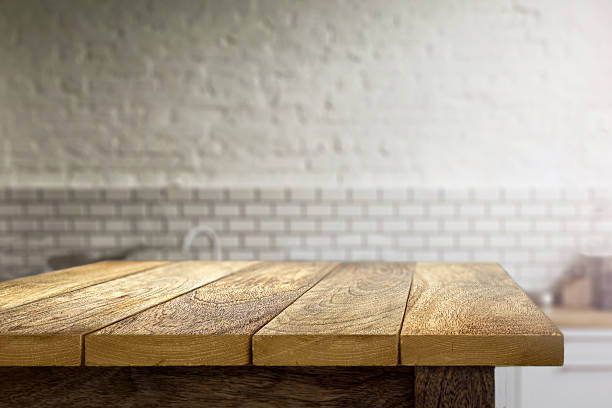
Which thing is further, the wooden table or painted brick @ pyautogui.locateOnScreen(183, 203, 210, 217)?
painted brick @ pyautogui.locateOnScreen(183, 203, 210, 217)

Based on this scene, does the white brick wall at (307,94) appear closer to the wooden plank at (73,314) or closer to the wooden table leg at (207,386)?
the wooden plank at (73,314)

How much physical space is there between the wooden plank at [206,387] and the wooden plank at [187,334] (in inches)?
2.3

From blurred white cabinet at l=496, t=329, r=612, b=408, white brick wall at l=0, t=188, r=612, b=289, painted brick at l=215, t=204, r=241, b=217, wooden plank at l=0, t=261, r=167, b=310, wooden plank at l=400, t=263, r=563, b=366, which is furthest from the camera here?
painted brick at l=215, t=204, r=241, b=217

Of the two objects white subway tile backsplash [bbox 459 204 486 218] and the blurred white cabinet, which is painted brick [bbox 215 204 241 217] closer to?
white subway tile backsplash [bbox 459 204 486 218]

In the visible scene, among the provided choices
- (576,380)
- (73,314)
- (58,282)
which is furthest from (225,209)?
(73,314)

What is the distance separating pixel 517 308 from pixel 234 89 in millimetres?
2750

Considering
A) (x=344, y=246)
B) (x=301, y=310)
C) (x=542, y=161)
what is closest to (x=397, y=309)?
(x=301, y=310)

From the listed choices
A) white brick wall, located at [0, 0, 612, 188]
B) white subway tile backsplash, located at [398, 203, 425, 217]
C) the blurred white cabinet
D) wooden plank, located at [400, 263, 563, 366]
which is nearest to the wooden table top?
wooden plank, located at [400, 263, 563, 366]

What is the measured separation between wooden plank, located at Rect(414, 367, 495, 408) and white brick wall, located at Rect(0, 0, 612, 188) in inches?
104

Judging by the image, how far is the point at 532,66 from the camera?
11.1ft

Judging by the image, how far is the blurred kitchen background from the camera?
3361mm

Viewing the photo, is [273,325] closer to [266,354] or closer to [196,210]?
[266,354]

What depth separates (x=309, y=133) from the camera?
3473mm

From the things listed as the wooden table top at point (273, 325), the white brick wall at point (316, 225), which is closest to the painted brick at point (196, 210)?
the white brick wall at point (316, 225)
